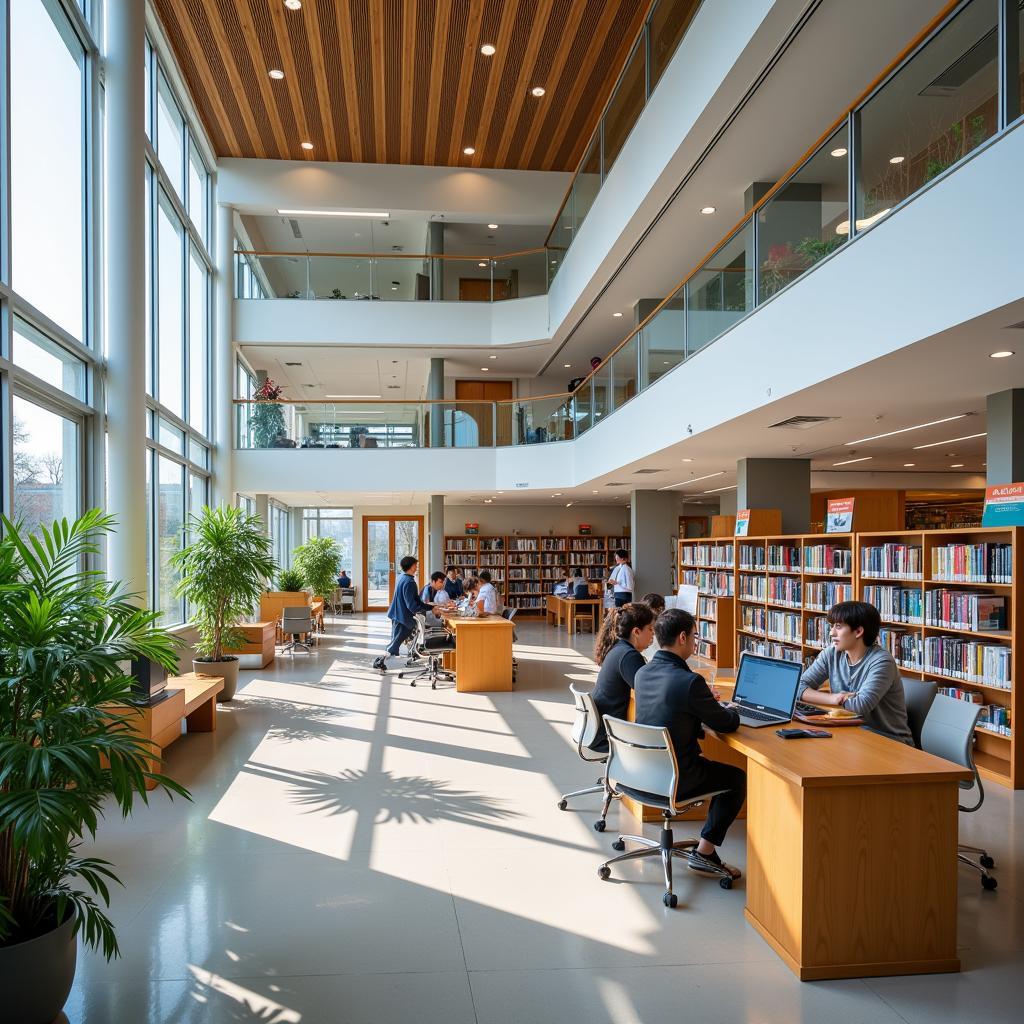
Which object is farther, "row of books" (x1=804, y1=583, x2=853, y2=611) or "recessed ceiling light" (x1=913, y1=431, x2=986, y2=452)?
"recessed ceiling light" (x1=913, y1=431, x2=986, y2=452)

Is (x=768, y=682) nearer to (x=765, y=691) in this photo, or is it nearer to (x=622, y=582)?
(x=765, y=691)

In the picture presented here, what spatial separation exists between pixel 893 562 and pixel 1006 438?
58.4 inches

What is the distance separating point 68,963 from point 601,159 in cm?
1096

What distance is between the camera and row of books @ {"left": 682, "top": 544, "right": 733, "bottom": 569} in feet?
34.5

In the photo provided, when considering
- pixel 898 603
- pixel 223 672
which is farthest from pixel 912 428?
pixel 223 672

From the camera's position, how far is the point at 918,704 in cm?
451

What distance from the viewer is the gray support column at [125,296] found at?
7.22 m

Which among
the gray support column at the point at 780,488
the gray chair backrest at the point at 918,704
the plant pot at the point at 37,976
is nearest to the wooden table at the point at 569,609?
the gray support column at the point at 780,488

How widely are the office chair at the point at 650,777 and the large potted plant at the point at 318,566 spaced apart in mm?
12727

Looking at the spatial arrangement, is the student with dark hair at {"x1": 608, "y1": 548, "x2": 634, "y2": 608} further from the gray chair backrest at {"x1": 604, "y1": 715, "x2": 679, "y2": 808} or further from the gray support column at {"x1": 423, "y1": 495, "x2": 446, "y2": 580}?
the gray chair backrest at {"x1": 604, "y1": 715, "x2": 679, "y2": 808}

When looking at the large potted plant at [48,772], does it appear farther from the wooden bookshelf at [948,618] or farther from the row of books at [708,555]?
the row of books at [708,555]

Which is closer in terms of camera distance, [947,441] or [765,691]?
[765,691]

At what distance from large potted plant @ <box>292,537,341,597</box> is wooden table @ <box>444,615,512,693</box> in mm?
7371

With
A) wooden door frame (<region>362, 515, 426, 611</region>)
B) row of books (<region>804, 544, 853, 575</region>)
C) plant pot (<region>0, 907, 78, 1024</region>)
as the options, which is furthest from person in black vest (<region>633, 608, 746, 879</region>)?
wooden door frame (<region>362, 515, 426, 611</region>)
